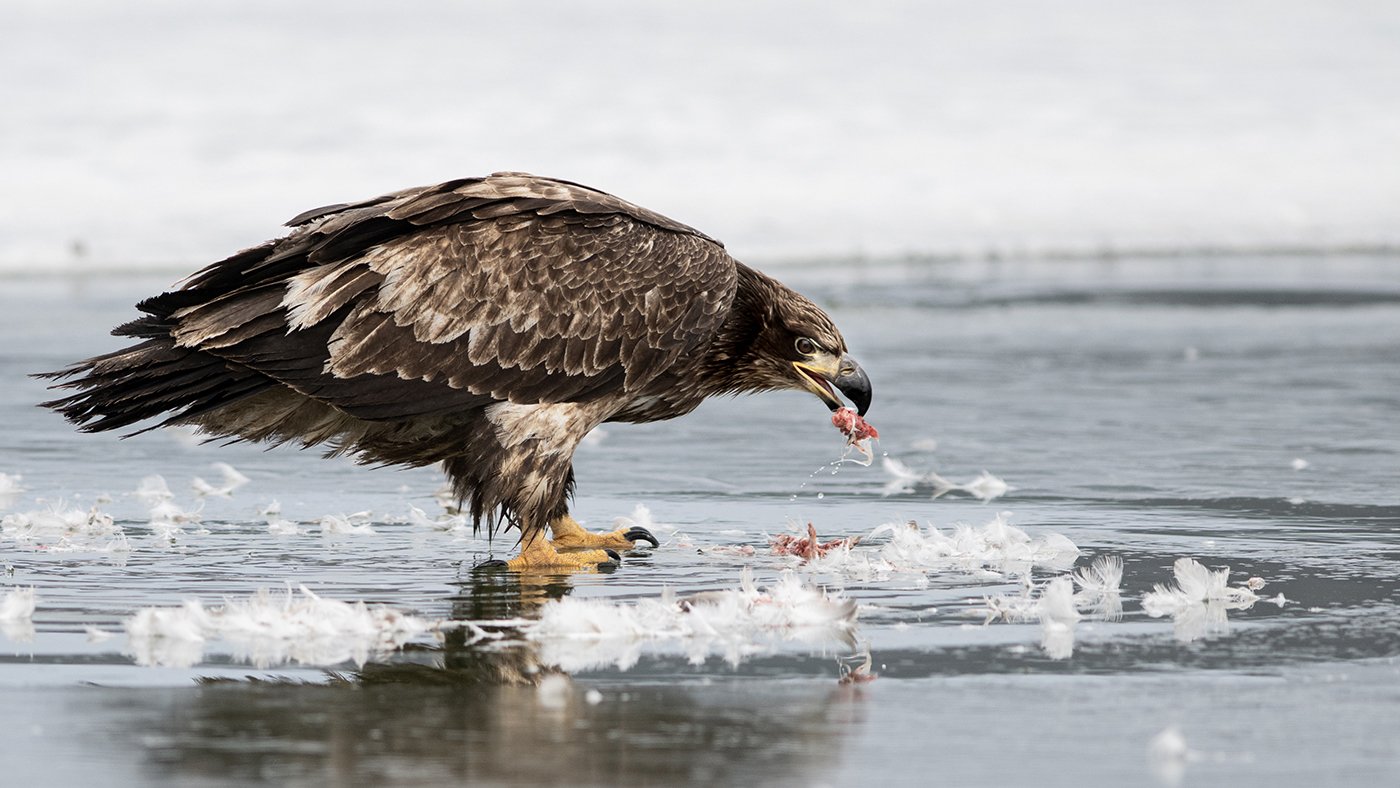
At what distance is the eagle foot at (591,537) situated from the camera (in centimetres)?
747

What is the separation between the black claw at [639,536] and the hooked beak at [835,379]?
1.01 metres

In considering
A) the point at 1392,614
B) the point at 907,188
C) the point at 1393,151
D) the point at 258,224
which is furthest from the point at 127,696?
the point at 1393,151

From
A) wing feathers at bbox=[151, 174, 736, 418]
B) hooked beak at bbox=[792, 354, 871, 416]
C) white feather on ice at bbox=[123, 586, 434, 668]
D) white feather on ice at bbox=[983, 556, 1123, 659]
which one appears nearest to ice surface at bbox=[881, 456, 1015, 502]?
hooked beak at bbox=[792, 354, 871, 416]

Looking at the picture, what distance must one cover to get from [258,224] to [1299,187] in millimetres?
12418

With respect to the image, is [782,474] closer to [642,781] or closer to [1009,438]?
[1009,438]

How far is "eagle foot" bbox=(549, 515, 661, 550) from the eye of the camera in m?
7.47

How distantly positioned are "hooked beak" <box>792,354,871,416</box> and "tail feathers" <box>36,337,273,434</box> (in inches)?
85.1

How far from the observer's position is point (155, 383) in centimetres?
701

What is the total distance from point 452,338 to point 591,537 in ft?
3.01

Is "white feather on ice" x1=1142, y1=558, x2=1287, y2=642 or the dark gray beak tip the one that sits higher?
the dark gray beak tip

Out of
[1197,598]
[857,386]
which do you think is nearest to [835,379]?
[857,386]

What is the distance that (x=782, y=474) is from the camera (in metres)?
9.14

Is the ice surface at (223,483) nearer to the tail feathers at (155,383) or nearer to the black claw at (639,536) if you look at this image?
the tail feathers at (155,383)

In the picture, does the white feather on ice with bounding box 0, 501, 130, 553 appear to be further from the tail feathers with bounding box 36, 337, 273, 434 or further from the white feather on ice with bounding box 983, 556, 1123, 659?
the white feather on ice with bounding box 983, 556, 1123, 659
